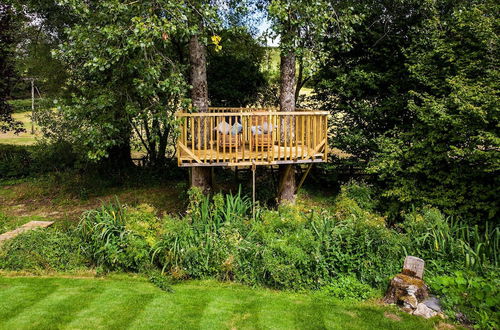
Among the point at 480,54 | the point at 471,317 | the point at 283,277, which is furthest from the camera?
the point at 480,54

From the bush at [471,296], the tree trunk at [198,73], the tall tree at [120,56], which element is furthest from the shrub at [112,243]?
the bush at [471,296]

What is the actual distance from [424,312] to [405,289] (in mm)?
371

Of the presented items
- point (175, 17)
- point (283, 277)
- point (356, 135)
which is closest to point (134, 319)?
point (283, 277)

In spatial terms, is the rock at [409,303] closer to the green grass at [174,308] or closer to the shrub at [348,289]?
the green grass at [174,308]

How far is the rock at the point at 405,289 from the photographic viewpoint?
5742mm

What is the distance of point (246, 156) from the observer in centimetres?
836

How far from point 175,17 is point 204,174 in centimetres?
385

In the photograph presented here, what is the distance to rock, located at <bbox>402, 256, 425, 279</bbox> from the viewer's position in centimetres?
602

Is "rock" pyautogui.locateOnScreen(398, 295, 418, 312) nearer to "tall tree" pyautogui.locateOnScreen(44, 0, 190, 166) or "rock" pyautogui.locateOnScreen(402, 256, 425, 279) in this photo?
"rock" pyautogui.locateOnScreen(402, 256, 425, 279)

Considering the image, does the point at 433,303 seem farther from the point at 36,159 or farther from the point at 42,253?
the point at 36,159

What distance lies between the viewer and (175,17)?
7430 mm

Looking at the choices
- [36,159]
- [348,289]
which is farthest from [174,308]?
[36,159]

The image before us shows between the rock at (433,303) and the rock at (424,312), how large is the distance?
0.07 metres

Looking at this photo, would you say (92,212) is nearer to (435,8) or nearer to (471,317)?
(471,317)
